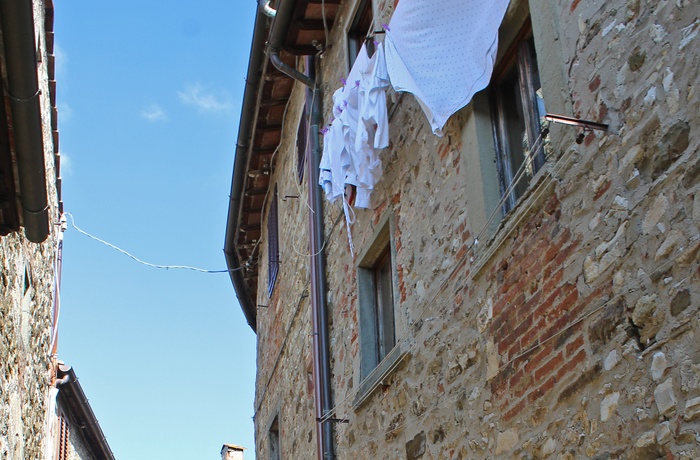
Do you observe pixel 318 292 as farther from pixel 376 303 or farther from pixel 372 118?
pixel 372 118

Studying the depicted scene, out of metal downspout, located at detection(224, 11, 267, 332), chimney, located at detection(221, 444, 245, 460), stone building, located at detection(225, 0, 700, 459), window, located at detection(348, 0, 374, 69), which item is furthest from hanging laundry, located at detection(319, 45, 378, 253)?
chimney, located at detection(221, 444, 245, 460)

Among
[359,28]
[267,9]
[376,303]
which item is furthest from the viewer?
[267,9]

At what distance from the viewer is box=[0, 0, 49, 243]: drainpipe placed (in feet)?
19.2

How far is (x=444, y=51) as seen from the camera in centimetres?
511

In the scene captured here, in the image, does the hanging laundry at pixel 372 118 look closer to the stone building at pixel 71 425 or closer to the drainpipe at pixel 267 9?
the drainpipe at pixel 267 9

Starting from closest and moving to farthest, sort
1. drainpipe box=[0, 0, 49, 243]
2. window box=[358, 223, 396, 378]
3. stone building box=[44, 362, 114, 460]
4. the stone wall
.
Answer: drainpipe box=[0, 0, 49, 243], window box=[358, 223, 396, 378], the stone wall, stone building box=[44, 362, 114, 460]

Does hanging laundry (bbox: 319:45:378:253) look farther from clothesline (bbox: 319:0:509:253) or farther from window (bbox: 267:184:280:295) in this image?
window (bbox: 267:184:280:295)

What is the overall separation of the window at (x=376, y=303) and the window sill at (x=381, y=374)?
0.65 feet

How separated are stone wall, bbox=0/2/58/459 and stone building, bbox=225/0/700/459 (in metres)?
2.55

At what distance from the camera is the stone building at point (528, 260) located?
11.1 feet

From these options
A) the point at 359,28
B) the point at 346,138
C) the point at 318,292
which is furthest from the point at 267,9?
the point at 346,138

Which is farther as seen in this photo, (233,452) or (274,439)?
(233,452)

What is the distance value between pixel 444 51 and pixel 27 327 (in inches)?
229

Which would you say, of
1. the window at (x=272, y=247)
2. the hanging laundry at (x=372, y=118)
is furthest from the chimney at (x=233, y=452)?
the hanging laundry at (x=372, y=118)
